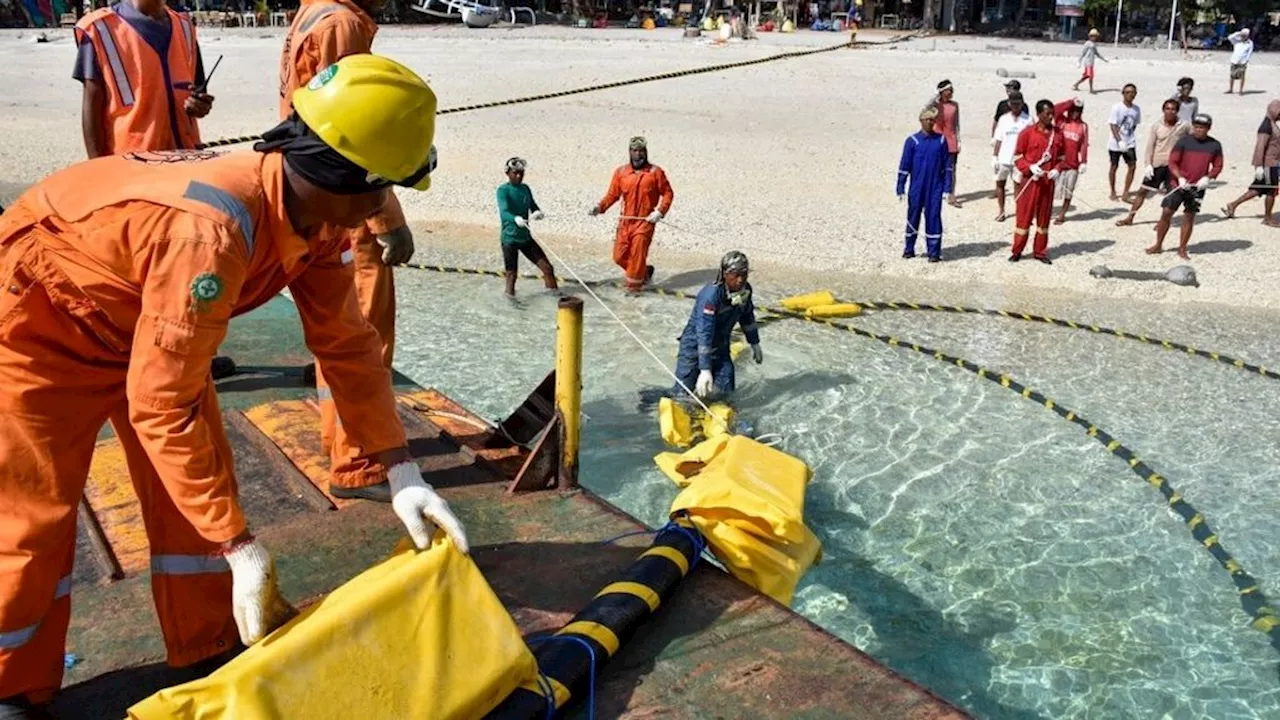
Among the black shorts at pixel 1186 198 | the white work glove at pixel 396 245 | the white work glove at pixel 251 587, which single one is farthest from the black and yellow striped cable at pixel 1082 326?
the white work glove at pixel 251 587

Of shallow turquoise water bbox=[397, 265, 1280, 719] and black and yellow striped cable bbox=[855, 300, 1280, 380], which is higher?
black and yellow striped cable bbox=[855, 300, 1280, 380]

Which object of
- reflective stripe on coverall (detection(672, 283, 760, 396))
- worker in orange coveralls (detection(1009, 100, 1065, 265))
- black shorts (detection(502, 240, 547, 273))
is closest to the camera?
reflective stripe on coverall (detection(672, 283, 760, 396))

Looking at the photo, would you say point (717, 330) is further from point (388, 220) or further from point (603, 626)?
point (603, 626)

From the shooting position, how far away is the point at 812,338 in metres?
8.59

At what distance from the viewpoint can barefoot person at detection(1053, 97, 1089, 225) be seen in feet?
38.9

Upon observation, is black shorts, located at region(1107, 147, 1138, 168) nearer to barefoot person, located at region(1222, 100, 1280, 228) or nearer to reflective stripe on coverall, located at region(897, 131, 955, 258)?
barefoot person, located at region(1222, 100, 1280, 228)

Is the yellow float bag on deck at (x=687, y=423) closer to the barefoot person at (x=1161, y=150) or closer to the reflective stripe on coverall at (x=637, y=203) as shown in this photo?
the reflective stripe on coverall at (x=637, y=203)

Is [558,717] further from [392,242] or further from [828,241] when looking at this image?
[828,241]

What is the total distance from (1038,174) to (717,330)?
5.90 metres

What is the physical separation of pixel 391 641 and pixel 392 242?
1.85 meters

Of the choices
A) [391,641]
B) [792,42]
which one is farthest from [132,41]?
[792,42]

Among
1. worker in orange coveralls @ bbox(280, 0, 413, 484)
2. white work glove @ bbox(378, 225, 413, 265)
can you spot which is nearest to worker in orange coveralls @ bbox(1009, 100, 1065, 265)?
worker in orange coveralls @ bbox(280, 0, 413, 484)

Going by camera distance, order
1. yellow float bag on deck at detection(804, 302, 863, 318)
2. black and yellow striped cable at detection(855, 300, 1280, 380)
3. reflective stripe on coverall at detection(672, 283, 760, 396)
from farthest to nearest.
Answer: yellow float bag on deck at detection(804, 302, 863, 318), black and yellow striped cable at detection(855, 300, 1280, 380), reflective stripe on coverall at detection(672, 283, 760, 396)

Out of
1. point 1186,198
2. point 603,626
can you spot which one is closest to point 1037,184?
point 1186,198
